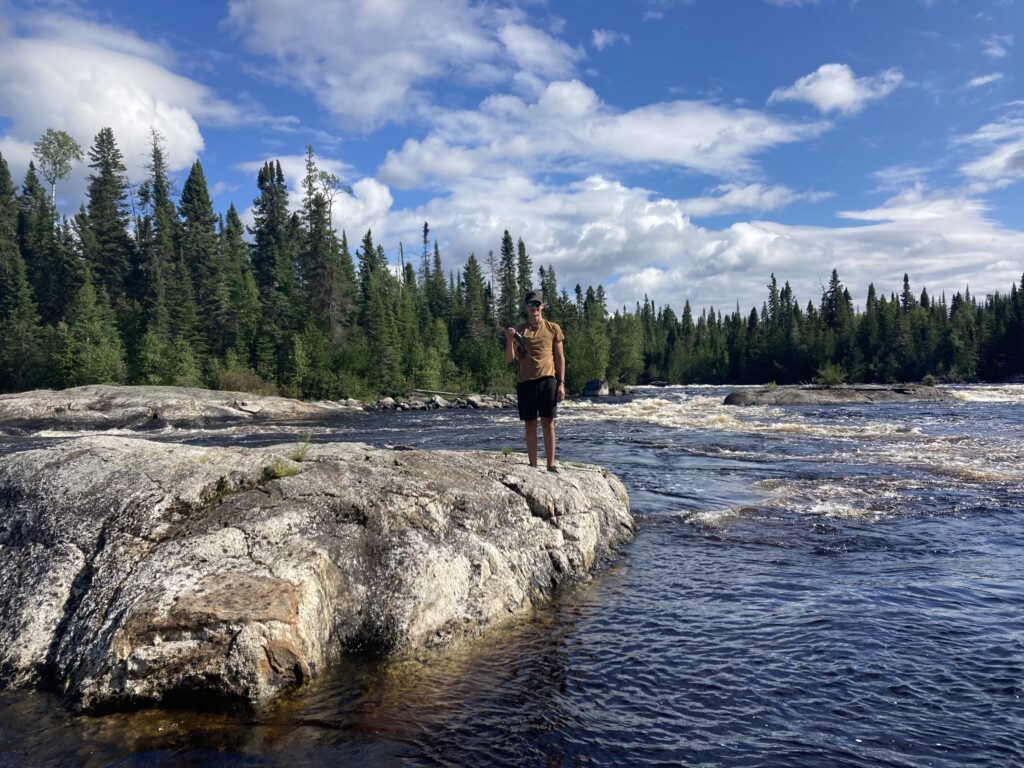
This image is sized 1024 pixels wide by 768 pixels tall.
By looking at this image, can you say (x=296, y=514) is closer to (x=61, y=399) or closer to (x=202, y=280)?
(x=61, y=399)

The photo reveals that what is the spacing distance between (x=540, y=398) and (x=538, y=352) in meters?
0.69

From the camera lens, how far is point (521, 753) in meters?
4.29

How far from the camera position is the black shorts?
29.7ft

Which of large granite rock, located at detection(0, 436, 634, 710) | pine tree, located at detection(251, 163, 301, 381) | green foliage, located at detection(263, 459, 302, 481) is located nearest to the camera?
large granite rock, located at detection(0, 436, 634, 710)

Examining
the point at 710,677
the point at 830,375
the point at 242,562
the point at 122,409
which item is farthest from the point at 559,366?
the point at 830,375

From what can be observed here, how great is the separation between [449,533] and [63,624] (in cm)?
365

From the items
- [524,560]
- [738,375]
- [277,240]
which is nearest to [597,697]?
[524,560]

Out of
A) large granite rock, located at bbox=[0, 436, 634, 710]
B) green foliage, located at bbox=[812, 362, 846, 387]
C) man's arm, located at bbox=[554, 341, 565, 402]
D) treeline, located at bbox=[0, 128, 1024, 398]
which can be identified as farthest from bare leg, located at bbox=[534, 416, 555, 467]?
green foliage, located at bbox=[812, 362, 846, 387]

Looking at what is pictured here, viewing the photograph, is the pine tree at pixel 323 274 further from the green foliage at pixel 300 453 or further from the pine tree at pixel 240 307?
the green foliage at pixel 300 453

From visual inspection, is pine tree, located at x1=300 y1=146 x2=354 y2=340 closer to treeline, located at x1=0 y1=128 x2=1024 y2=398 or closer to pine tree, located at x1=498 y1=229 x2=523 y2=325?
treeline, located at x1=0 y1=128 x2=1024 y2=398

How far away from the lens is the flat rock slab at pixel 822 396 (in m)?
40.8

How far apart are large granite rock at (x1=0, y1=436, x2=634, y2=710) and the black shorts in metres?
1.30

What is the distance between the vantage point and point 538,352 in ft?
29.3

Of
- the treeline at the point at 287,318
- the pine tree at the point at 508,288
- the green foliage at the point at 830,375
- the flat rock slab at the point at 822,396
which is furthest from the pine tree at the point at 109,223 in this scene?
the green foliage at the point at 830,375
